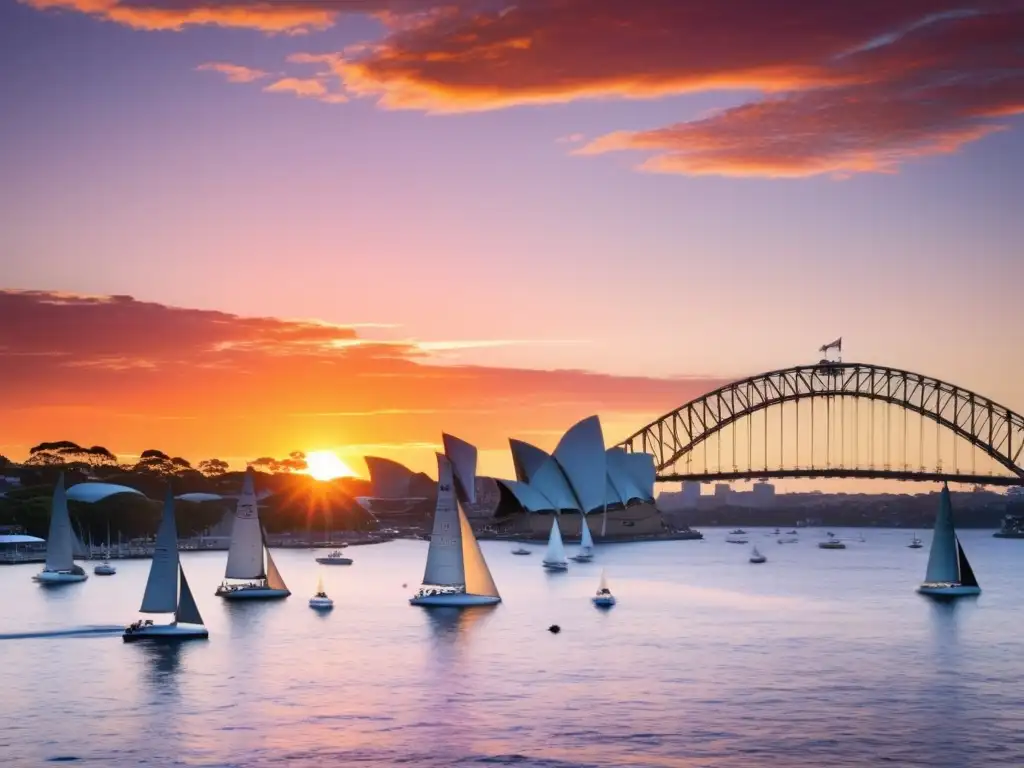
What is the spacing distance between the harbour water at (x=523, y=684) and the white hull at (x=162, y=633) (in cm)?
72

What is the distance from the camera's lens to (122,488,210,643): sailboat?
225 feet

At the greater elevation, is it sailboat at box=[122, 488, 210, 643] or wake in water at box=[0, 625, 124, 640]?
sailboat at box=[122, 488, 210, 643]

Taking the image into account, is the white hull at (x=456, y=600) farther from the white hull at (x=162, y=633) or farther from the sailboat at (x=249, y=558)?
the white hull at (x=162, y=633)

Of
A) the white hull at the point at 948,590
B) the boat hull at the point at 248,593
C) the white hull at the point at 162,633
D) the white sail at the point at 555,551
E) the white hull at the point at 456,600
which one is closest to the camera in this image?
the white hull at the point at 162,633

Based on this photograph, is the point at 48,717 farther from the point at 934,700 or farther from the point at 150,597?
the point at 934,700

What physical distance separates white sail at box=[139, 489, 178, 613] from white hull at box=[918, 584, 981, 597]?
192ft

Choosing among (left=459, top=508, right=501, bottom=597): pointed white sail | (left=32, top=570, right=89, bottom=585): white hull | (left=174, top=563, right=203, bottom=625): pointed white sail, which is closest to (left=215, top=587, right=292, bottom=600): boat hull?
(left=459, top=508, right=501, bottom=597): pointed white sail

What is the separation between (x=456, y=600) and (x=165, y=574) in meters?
24.0

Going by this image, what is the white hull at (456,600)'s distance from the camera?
88.8 metres

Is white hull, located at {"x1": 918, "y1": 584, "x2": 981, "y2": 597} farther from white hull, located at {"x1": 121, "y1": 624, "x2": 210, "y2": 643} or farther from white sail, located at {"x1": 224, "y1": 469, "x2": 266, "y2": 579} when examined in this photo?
white hull, located at {"x1": 121, "y1": 624, "x2": 210, "y2": 643}

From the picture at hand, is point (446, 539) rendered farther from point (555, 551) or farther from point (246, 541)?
point (555, 551)

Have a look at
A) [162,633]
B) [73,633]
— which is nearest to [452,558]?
[162,633]

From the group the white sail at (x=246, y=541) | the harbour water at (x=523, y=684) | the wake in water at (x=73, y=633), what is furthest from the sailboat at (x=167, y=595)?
the white sail at (x=246, y=541)

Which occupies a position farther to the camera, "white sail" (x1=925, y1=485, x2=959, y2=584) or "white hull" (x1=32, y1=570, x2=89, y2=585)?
"white hull" (x1=32, y1=570, x2=89, y2=585)
